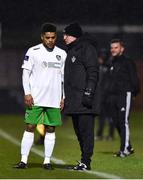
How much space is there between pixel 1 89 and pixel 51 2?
613 cm

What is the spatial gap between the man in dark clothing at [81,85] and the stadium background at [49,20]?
17.6m

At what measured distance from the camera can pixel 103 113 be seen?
2078cm

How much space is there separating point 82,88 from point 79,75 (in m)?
0.18

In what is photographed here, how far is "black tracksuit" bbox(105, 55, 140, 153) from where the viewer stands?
1472cm

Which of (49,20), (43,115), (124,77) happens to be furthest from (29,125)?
(49,20)

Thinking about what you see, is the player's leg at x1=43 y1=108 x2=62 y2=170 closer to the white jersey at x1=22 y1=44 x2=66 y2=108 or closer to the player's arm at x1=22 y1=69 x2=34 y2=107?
the white jersey at x1=22 y1=44 x2=66 y2=108

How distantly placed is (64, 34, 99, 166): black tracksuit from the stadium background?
1761 cm

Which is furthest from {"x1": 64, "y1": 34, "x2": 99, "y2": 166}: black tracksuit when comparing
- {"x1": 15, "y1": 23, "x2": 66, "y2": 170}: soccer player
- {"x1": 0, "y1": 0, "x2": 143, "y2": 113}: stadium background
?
{"x1": 0, "y1": 0, "x2": 143, "y2": 113}: stadium background

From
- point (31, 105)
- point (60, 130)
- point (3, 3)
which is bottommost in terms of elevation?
point (60, 130)

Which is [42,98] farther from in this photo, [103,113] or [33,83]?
[103,113]

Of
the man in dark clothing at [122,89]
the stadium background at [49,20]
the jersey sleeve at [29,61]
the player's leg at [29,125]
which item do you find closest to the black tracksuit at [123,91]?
the man in dark clothing at [122,89]

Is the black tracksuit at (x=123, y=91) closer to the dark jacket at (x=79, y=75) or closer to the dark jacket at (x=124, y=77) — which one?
the dark jacket at (x=124, y=77)

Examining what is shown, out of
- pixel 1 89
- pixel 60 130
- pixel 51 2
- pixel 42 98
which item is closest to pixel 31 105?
pixel 42 98

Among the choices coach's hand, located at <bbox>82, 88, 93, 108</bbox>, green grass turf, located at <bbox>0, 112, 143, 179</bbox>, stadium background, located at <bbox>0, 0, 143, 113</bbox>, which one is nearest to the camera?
green grass turf, located at <bbox>0, 112, 143, 179</bbox>
